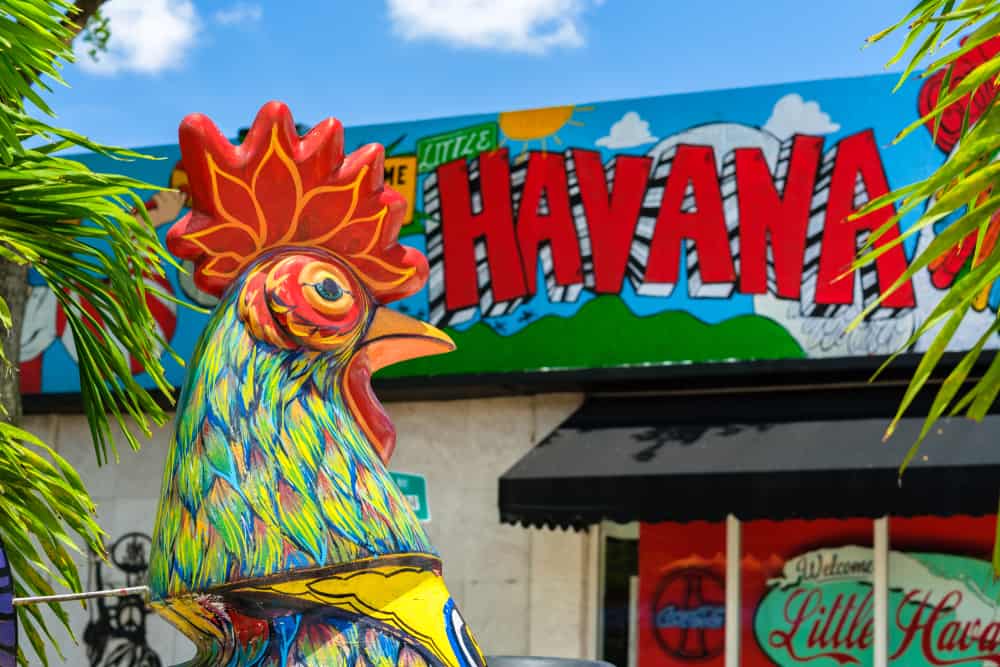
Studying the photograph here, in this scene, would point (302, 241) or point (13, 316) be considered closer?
point (302, 241)

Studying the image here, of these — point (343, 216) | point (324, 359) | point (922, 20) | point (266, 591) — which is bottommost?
point (266, 591)

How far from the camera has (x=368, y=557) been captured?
2.89m

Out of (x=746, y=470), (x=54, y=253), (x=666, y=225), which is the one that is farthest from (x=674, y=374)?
(x=54, y=253)

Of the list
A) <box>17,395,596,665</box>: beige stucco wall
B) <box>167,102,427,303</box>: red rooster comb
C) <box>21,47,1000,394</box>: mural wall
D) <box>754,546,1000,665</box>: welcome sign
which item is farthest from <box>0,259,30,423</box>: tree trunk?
<box>754,546,1000,665</box>: welcome sign

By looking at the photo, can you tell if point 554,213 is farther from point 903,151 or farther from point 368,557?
point 368,557

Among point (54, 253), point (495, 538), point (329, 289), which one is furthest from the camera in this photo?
point (495, 538)

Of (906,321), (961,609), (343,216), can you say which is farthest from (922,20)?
(961,609)

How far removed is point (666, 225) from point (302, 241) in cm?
718

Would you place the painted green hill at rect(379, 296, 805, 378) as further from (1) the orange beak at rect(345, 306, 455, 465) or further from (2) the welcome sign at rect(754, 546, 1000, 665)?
(1) the orange beak at rect(345, 306, 455, 465)

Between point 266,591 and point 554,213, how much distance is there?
25.3 feet

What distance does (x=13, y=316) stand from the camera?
6582mm

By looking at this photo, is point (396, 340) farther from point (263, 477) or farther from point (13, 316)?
point (13, 316)

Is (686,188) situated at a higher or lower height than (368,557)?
higher

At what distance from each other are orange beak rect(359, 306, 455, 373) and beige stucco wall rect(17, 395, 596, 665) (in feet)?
23.9
